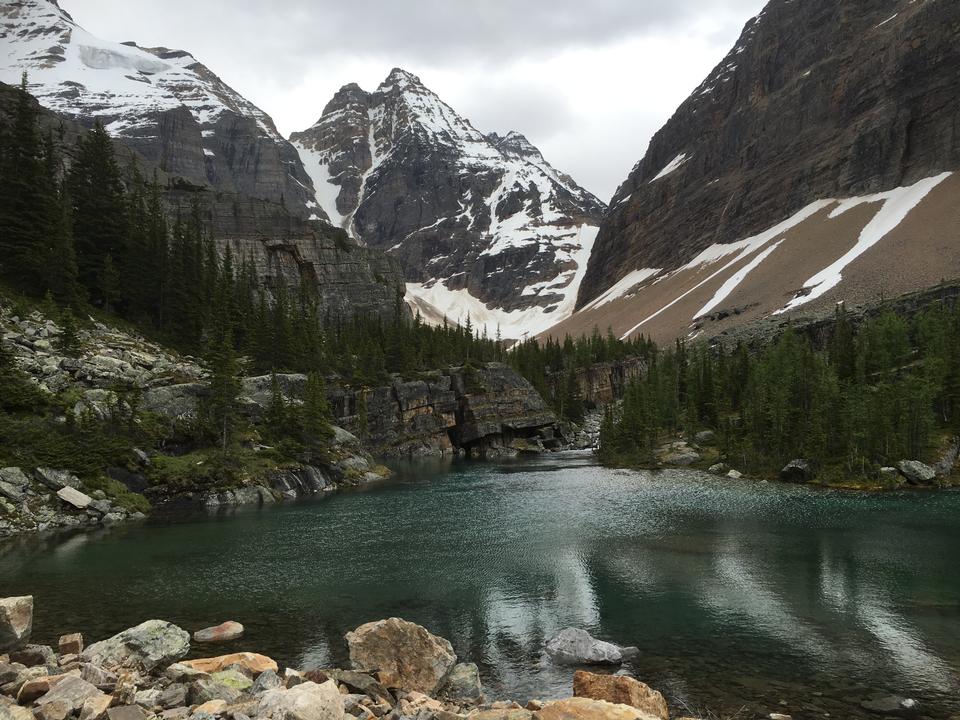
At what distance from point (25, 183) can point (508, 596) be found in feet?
221

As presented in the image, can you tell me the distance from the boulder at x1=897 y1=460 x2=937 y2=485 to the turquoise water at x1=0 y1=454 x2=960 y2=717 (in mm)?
5852

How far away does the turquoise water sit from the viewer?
56.3 ft

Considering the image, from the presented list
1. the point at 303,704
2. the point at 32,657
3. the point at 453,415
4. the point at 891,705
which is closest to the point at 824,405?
the point at 891,705

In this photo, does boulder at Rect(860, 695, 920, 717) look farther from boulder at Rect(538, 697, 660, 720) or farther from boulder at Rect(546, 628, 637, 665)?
boulder at Rect(538, 697, 660, 720)

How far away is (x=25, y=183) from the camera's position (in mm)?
62750

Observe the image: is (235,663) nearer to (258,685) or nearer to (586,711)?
(258,685)

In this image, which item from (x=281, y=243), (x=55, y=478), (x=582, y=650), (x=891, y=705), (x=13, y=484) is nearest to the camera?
(x=891, y=705)

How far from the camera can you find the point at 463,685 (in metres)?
15.7

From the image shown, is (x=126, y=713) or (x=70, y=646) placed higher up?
(x=126, y=713)

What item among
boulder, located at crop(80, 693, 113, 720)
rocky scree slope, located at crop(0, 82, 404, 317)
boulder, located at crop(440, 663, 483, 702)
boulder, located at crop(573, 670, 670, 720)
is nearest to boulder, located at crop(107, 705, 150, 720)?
boulder, located at crop(80, 693, 113, 720)

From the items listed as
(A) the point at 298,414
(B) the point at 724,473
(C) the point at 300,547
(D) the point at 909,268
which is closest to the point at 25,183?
(A) the point at 298,414

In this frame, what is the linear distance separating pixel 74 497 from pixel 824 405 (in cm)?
6585

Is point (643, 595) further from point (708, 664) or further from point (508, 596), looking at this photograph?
point (708, 664)

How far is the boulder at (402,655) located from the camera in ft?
50.6
